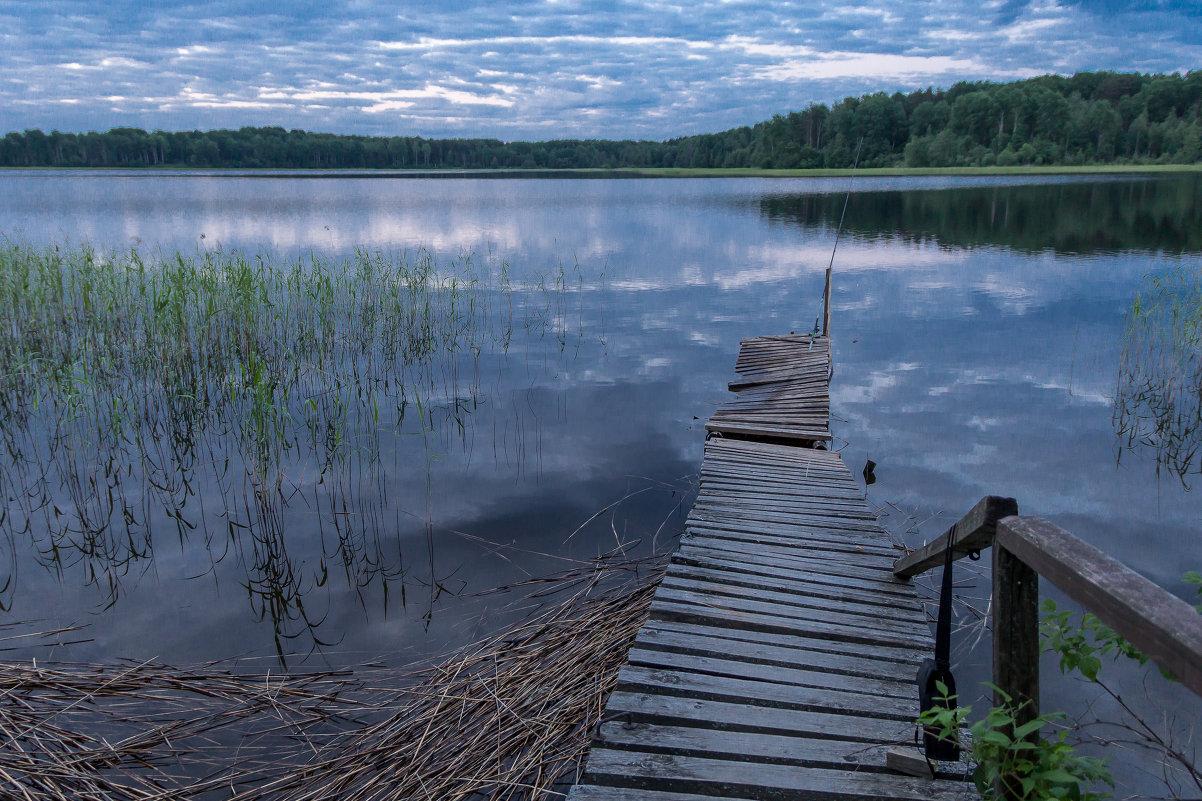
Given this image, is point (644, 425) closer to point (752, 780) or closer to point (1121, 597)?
point (752, 780)

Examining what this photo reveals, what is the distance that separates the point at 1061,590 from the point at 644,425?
7.85 m

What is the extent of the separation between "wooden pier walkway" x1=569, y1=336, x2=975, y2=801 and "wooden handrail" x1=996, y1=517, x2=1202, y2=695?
1.27m

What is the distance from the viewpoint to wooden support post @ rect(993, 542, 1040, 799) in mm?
2072

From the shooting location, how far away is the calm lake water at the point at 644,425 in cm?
555

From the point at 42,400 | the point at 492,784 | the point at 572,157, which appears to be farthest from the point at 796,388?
the point at 572,157

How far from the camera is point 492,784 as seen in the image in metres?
3.34

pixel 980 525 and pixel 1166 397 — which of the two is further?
pixel 1166 397

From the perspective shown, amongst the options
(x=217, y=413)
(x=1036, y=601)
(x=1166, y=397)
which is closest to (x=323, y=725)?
(x=1036, y=601)

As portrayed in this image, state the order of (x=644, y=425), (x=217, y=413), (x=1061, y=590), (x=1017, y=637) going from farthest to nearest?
(x=644, y=425)
(x=217, y=413)
(x=1017, y=637)
(x=1061, y=590)

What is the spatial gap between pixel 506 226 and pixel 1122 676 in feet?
91.8

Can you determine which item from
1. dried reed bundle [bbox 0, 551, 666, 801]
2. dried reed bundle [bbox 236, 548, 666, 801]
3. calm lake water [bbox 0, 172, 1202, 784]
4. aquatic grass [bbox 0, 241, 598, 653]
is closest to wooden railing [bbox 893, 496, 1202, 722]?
dried reed bundle [bbox 236, 548, 666, 801]

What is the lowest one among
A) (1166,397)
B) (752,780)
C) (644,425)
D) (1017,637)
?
(644,425)

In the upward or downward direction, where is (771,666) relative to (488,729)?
upward

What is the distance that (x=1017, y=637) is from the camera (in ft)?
6.84
